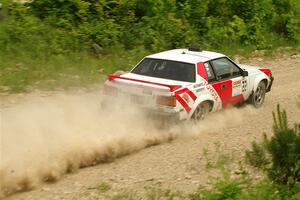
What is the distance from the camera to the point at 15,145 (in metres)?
8.03

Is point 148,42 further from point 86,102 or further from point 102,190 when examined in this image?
point 102,190

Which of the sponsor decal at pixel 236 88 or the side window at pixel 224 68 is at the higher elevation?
the side window at pixel 224 68

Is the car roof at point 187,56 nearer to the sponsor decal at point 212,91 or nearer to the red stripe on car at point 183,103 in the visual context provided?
the sponsor decal at point 212,91

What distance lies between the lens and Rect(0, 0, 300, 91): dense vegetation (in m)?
14.8

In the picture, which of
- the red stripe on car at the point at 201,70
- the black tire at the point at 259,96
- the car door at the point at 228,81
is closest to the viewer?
the red stripe on car at the point at 201,70

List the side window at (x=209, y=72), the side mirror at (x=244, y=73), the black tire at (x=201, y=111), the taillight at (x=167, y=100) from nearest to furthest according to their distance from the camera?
the taillight at (x=167, y=100) < the black tire at (x=201, y=111) < the side window at (x=209, y=72) < the side mirror at (x=244, y=73)

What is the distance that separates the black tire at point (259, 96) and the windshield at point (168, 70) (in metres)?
2.35

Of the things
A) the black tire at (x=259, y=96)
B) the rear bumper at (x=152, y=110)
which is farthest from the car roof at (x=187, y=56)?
the black tire at (x=259, y=96)

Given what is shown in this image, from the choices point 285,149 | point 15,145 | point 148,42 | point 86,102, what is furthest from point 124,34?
point 285,149

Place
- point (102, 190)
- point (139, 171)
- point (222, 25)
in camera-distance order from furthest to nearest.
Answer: point (222, 25), point (139, 171), point (102, 190)

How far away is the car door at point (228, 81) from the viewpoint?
10.4 m

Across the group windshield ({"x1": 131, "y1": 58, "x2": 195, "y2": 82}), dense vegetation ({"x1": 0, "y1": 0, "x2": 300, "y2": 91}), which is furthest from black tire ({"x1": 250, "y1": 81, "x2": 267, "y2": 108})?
dense vegetation ({"x1": 0, "y1": 0, "x2": 300, "y2": 91})

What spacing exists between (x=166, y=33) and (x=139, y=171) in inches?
386

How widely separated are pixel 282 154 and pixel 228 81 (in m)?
4.07
